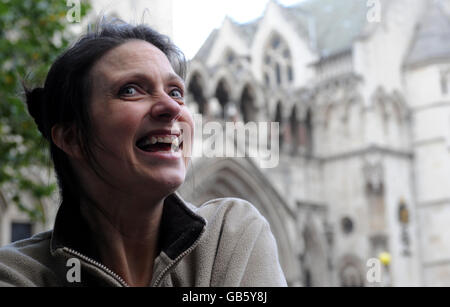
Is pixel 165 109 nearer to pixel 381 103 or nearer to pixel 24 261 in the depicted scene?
pixel 24 261

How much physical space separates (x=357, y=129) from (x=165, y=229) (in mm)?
21301

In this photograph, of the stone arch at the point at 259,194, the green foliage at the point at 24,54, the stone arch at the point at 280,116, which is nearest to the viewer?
the green foliage at the point at 24,54

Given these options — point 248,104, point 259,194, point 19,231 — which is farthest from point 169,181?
point 248,104

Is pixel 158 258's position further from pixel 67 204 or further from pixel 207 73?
pixel 207 73

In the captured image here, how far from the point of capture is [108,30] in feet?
5.25

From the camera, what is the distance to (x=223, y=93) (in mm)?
19188

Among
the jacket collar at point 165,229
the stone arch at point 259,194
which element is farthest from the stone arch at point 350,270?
the jacket collar at point 165,229

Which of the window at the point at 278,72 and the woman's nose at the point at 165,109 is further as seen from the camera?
the window at the point at 278,72

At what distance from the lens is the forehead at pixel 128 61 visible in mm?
1488

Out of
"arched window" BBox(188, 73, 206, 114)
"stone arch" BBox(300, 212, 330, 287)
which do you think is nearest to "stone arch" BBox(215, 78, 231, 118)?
"arched window" BBox(188, 73, 206, 114)

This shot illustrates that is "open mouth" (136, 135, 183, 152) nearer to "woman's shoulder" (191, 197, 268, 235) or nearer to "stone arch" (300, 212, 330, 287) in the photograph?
"woman's shoulder" (191, 197, 268, 235)

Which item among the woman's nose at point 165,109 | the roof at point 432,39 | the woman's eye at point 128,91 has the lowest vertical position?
the woman's nose at point 165,109

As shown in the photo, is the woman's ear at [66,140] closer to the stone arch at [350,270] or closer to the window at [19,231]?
the window at [19,231]
